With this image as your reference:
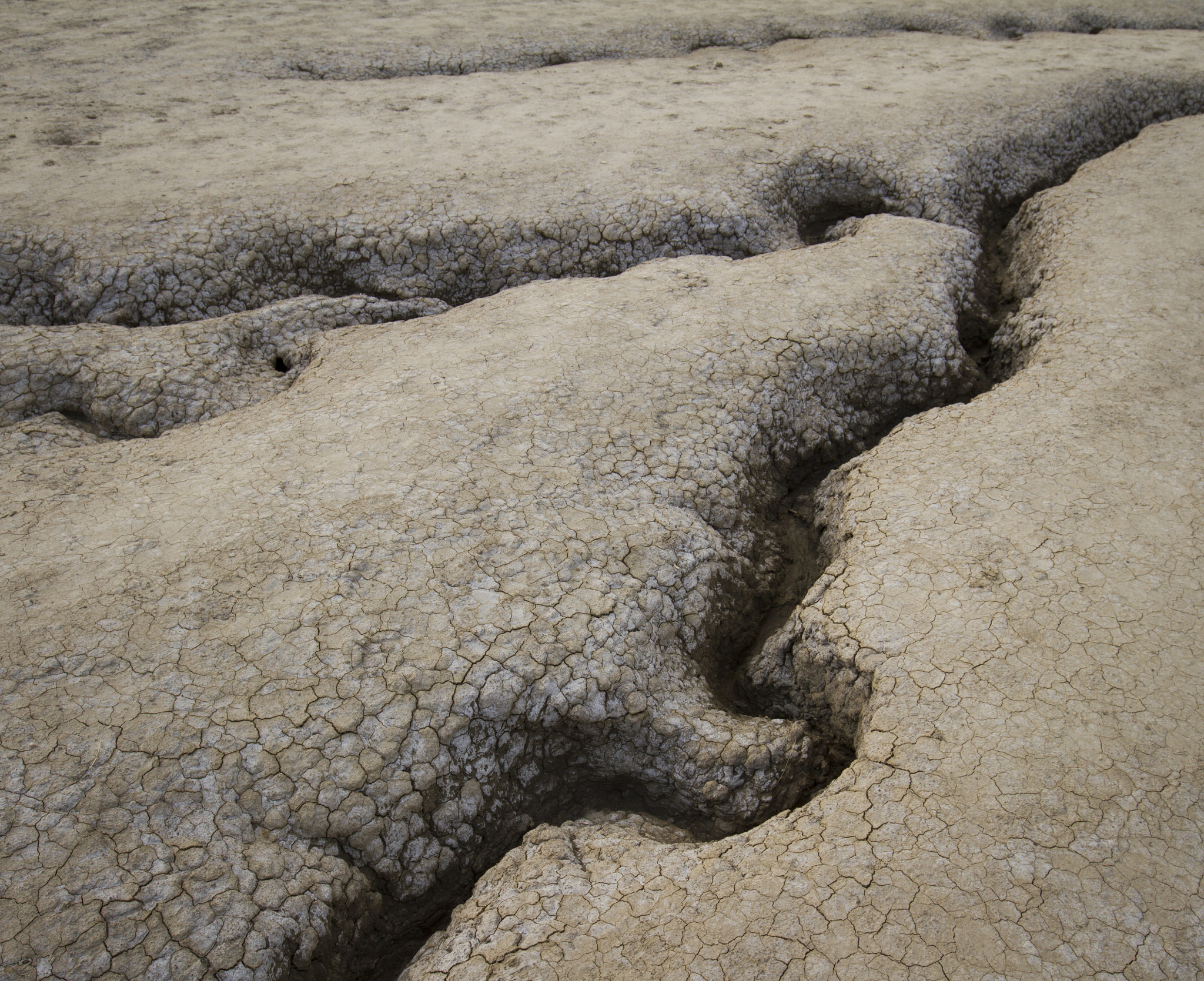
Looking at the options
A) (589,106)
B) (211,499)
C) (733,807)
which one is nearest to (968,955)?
(733,807)

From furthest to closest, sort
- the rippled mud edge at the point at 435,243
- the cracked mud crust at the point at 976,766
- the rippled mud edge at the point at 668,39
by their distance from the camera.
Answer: the rippled mud edge at the point at 668,39
the rippled mud edge at the point at 435,243
the cracked mud crust at the point at 976,766

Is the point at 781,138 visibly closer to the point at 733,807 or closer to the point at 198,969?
the point at 733,807

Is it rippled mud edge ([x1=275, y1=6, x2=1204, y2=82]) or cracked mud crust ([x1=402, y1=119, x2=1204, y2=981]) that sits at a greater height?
rippled mud edge ([x1=275, y1=6, x2=1204, y2=82])

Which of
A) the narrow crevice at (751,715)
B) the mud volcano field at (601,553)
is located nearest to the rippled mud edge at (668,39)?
the mud volcano field at (601,553)

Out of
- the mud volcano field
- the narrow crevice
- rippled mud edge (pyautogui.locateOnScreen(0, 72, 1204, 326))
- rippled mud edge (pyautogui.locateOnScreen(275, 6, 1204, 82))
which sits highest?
rippled mud edge (pyautogui.locateOnScreen(275, 6, 1204, 82))

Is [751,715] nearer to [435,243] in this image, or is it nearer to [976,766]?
[976,766]

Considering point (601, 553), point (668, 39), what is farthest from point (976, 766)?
point (668, 39)

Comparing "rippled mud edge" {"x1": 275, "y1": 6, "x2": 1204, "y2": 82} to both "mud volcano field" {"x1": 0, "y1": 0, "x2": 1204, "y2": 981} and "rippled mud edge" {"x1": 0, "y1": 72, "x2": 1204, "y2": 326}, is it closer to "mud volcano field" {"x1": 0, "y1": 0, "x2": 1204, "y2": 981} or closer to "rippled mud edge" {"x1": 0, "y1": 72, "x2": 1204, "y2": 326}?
"mud volcano field" {"x1": 0, "y1": 0, "x2": 1204, "y2": 981}

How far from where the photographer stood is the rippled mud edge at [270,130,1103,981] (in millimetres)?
1570

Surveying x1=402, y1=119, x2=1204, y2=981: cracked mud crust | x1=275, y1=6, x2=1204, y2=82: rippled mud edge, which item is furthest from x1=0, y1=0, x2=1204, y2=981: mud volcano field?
x1=275, y1=6, x2=1204, y2=82: rippled mud edge

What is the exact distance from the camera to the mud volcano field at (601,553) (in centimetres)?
147

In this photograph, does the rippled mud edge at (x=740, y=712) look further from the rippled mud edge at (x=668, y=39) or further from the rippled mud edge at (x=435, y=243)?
the rippled mud edge at (x=668, y=39)

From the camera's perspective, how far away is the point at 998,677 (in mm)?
1758

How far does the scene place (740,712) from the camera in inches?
81.3
